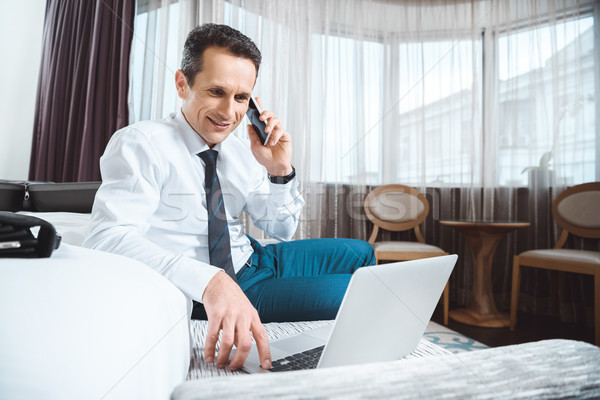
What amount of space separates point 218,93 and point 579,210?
266cm

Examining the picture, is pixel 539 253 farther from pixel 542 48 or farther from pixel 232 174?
pixel 232 174

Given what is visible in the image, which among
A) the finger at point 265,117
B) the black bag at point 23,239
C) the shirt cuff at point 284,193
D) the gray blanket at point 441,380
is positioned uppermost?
the finger at point 265,117

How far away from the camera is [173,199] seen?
90 centimetres

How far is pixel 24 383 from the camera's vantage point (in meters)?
0.25

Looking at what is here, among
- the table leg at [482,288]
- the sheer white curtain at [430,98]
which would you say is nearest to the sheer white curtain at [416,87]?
the sheer white curtain at [430,98]

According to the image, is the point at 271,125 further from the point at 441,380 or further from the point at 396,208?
the point at 396,208

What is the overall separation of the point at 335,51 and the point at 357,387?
309 cm

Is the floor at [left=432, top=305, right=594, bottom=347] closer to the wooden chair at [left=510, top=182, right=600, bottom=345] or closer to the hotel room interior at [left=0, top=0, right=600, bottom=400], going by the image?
the hotel room interior at [left=0, top=0, right=600, bottom=400]

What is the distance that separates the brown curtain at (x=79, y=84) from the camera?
264 centimetres

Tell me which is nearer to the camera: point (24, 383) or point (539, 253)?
point (24, 383)

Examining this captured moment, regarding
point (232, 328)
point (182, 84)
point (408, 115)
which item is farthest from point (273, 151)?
point (408, 115)

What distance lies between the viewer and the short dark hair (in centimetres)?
96

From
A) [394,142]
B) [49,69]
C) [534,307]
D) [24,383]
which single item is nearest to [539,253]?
[534,307]

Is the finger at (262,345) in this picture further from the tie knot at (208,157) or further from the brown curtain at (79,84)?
the brown curtain at (79,84)
